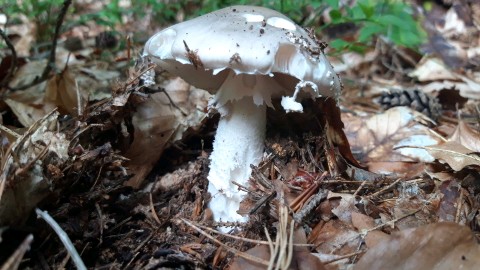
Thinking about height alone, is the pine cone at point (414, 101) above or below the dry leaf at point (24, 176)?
below

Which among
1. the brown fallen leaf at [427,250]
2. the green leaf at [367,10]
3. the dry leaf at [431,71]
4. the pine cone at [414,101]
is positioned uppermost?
the green leaf at [367,10]

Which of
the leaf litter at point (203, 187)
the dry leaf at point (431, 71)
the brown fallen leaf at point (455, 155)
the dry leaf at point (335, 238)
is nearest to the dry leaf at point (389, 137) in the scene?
the leaf litter at point (203, 187)

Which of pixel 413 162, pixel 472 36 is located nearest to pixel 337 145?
pixel 413 162

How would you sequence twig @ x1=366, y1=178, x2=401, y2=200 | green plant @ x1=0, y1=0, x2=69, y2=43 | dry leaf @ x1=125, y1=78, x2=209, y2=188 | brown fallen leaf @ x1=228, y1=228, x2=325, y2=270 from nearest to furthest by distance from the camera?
brown fallen leaf @ x1=228, y1=228, x2=325, y2=270
twig @ x1=366, y1=178, x2=401, y2=200
dry leaf @ x1=125, y1=78, x2=209, y2=188
green plant @ x1=0, y1=0, x2=69, y2=43

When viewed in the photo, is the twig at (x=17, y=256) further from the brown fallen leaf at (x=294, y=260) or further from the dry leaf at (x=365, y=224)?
the dry leaf at (x=365, y=224)

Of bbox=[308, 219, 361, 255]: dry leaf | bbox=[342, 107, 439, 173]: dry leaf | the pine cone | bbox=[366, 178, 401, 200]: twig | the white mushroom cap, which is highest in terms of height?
the white mushroom cap

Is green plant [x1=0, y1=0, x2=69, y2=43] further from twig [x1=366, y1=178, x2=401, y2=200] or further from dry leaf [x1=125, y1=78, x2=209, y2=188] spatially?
twig [x1=366, y1=178, x2=401, y2=200]

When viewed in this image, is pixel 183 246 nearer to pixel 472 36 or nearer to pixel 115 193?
pixel 115 193

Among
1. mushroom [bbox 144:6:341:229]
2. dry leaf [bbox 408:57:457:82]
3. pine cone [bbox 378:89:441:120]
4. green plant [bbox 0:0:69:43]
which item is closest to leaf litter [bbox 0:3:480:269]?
mushroom [bbox 144:6:341:229]
